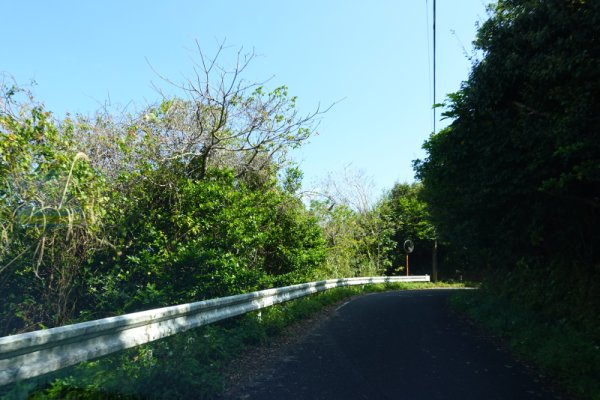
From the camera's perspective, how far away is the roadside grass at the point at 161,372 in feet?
15.7

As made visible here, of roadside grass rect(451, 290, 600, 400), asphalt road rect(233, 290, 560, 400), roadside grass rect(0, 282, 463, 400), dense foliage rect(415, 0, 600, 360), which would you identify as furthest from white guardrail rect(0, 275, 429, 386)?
dense foliage rect(415, 0, 600, 360)

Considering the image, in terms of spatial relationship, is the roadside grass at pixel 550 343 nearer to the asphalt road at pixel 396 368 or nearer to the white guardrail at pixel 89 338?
the asphalt road at pixel 396 368

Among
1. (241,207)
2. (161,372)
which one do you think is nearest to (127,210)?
(241,207)

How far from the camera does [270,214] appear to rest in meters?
16.3

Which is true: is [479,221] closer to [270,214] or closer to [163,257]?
[270,214]

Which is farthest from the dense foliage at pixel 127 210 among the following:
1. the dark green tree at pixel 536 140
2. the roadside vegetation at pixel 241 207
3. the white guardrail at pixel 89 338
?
the dark green tree at pixel 536 140

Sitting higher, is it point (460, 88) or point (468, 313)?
point (460, 88)

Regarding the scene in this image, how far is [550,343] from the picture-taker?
8.02 metres

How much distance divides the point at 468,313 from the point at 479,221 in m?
3.58

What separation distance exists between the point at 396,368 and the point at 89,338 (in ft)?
14.0

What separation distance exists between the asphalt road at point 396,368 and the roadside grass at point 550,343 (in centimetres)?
37

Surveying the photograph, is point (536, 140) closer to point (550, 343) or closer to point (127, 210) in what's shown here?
point (550, 343)

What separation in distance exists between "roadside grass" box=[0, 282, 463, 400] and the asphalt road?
70 centimetres

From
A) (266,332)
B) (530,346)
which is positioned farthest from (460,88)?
(266,332)
